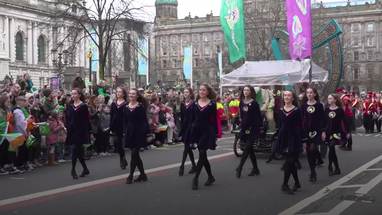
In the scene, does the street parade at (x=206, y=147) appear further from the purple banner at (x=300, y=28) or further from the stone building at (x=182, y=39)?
the stone building at (x=182, y=39)

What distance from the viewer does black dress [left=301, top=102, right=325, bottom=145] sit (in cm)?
1150

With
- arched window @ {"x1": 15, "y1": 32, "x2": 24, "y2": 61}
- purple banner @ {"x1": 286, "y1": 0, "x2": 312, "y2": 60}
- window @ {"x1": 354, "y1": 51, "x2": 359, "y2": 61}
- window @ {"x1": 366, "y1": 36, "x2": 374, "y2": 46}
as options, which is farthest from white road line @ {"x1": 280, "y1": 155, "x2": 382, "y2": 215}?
window @ {"x1": 354, "y1": 51, "x2": 359, "y2": 61}

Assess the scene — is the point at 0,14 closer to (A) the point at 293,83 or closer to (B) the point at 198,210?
(A) the point at 293,83

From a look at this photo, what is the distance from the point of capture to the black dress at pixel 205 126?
1070 cm

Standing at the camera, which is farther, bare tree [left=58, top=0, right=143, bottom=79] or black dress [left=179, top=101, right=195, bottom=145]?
bare tree [left=58, top=0, right=143, bottom=79]

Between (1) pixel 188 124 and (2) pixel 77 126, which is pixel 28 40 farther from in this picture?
(1) pixel 188 124

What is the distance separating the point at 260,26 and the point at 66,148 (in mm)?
38406

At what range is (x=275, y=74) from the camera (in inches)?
821

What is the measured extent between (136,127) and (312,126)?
11.4 feet

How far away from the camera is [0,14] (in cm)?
8750

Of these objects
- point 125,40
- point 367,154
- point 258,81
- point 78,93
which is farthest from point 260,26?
point 78,93

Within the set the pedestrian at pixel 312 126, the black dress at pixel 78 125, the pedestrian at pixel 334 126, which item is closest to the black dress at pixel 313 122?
the pedestrian at pixel 312 126

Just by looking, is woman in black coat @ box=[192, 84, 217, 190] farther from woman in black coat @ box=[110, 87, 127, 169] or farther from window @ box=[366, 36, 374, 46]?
window @ box=[366, 36, 374, 46]

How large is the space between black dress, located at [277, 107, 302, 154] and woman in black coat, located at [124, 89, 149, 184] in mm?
2652
